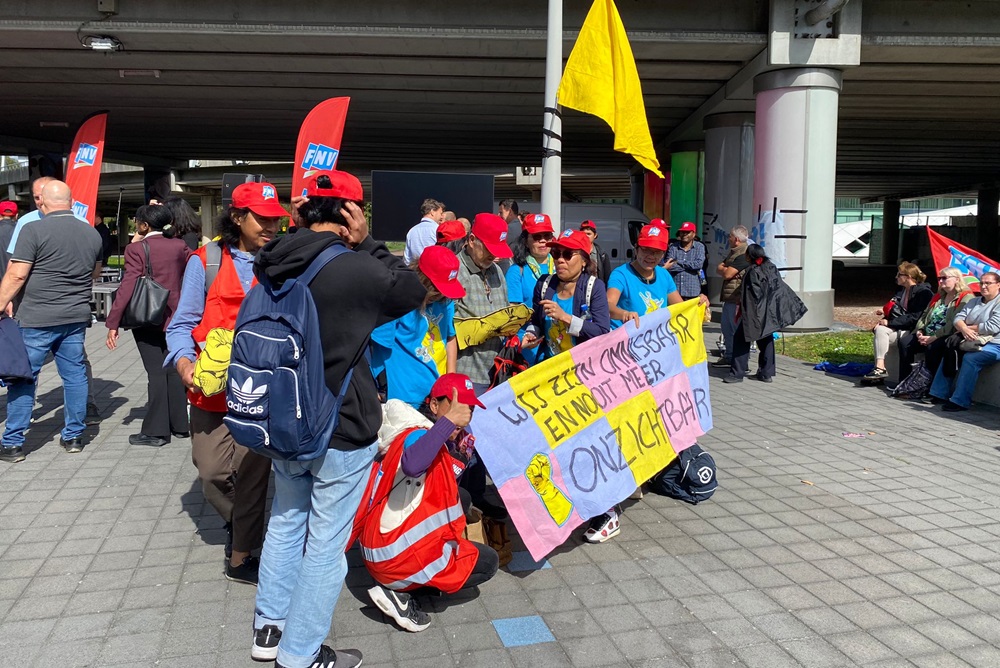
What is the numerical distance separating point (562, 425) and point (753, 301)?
6.11 meters

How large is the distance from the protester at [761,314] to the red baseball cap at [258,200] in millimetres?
7103

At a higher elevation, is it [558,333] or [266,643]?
[558,333]

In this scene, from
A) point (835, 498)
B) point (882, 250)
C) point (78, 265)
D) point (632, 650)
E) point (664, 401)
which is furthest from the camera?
point (882, 250)

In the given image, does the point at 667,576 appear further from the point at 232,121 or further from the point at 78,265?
the point at 232,121

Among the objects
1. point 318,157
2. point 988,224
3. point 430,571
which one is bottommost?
point 430,571

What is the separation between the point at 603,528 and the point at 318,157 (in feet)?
19.4

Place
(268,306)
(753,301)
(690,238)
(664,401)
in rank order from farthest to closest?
(690,238)
(753,301)
(664,401)
(268,306)

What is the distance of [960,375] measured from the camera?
26.5 feet

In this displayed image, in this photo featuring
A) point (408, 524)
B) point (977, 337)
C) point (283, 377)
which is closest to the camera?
point (283, 377)

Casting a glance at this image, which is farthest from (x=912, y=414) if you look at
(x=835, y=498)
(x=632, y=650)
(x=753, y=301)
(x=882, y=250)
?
(x=882, y=250)

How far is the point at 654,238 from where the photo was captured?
220 inches

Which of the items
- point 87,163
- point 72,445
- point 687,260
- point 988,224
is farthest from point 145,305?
point 988,224

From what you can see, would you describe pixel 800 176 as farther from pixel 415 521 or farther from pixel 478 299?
pixel 415 521

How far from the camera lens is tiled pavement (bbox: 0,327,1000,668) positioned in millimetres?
3398
